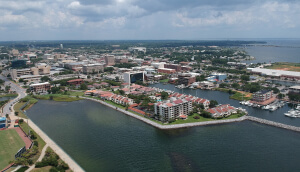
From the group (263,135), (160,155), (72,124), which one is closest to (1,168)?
(72,124)

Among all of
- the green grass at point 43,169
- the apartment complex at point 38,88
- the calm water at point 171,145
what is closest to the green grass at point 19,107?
the calm water at point 171,145

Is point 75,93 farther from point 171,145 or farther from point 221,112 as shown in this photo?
point 221,112

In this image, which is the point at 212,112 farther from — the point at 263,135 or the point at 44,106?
the point at 44,106

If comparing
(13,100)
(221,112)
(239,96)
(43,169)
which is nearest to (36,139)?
(43,169)

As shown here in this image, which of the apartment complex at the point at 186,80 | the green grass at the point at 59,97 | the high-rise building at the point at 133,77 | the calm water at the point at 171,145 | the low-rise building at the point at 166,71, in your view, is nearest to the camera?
the calm water at the point at 171,145

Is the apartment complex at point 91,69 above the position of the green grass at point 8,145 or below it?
above

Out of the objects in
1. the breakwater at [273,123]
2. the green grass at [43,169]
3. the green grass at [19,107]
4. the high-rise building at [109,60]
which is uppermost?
the high-rise building at [109,60]

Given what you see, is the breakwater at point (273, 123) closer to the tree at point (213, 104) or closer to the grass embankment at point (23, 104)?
the tree at point (213, 104)
